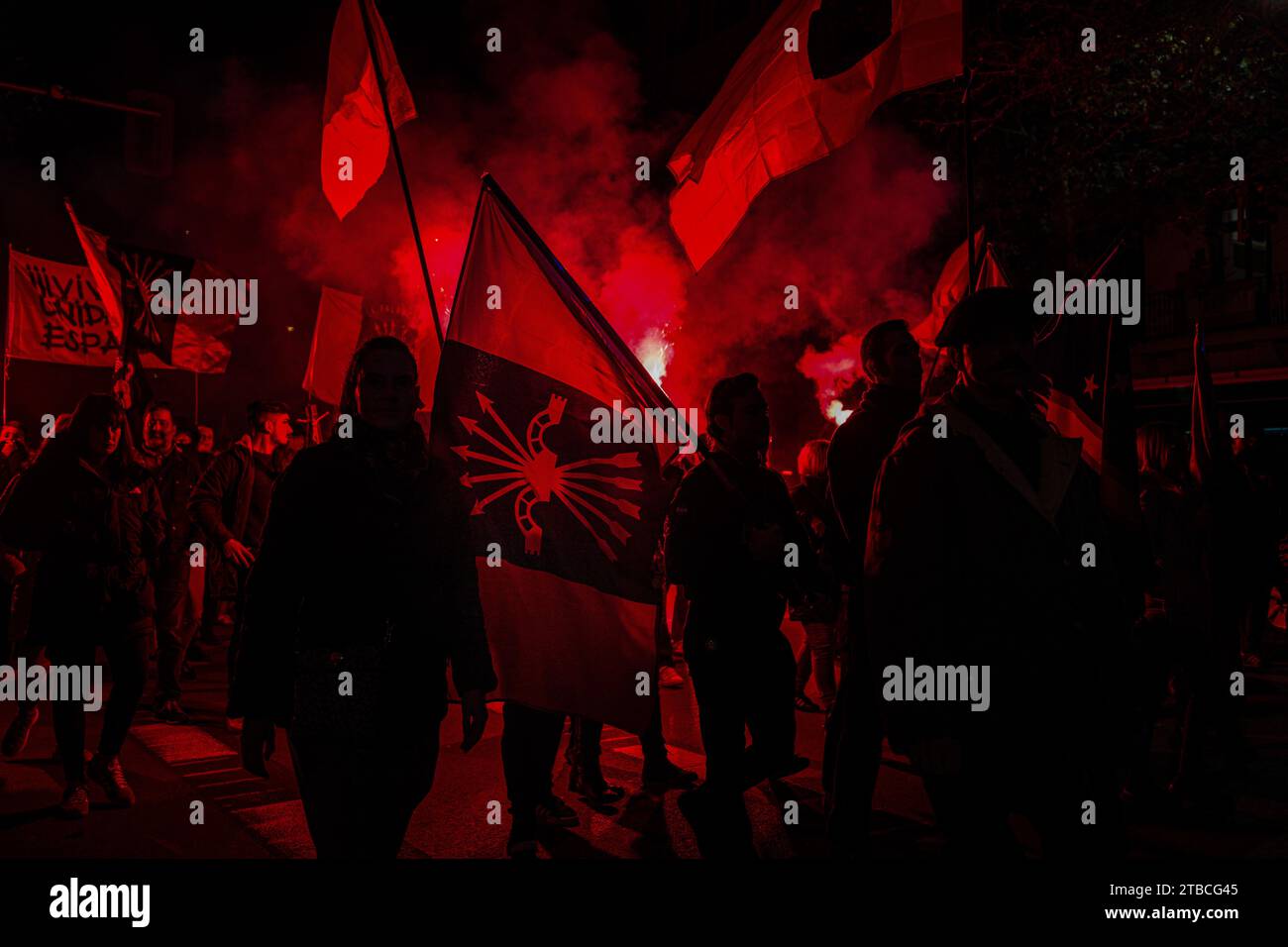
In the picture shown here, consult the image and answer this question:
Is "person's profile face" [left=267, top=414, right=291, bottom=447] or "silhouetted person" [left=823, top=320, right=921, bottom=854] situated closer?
"silhouetted person" [left=823, top=320, right=921, bottom=854]

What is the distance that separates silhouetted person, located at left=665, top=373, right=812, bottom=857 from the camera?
395 centimetres

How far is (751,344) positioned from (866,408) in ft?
62.8

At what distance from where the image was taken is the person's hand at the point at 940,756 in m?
2.61

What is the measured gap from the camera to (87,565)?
5273mm

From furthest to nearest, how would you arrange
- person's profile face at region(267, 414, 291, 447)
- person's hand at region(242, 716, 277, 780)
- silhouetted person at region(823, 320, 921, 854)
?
person's profile face at region(267, 414, 291, 447) → silhouetted person at region(823, 320, 921, 854) → person's hand at region(242, 716, 277, 780)

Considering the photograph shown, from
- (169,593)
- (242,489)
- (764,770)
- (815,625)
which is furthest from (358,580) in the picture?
(169,593)

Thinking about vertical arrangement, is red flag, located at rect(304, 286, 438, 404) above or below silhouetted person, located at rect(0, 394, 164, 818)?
above

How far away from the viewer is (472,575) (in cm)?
316

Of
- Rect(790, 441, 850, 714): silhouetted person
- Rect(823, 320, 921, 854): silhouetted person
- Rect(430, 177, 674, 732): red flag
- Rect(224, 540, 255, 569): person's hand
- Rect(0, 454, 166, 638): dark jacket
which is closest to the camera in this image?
Rect(430, 177, 674, 732): red flag

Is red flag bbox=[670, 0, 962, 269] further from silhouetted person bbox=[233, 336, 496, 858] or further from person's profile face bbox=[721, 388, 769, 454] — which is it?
silhouetted person bbox=[233, 336, 496, 858]

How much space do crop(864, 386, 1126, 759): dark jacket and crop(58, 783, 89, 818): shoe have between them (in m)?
4.13

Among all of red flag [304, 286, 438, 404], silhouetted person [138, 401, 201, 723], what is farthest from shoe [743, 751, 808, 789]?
red flag [304, 286, 438, 404]

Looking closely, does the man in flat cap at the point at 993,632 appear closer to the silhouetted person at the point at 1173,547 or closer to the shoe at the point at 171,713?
the silhouetted person at the point at 1173,547
